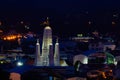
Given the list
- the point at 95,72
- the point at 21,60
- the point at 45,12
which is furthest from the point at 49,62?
the point at 45,12

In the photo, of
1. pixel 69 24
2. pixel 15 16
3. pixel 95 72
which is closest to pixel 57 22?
pixel 69 24

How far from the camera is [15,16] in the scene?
52688 millimetres

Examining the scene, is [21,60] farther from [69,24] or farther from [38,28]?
[69,24]

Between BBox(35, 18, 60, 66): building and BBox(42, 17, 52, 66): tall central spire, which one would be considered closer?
BBox(35, 18, 60, 66): building

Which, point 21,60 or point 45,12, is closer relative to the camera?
point 21,60

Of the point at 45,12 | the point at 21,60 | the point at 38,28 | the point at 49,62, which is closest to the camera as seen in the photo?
the point at 49,62

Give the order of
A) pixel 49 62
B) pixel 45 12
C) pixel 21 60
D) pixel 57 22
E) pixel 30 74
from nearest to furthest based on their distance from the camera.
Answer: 1. pixel 30 74
2. pixel 49 62
3. pixel 21 60
4. pixel 57 22
5. pixel 45 12

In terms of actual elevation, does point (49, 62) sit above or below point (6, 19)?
below

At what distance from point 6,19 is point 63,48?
2701 centimetres

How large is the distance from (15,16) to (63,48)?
96.0ft

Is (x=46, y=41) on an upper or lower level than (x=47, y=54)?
upper

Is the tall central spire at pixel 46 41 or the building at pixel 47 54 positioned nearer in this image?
the building at pixel 47 54

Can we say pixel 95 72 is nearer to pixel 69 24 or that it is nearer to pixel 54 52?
pixel 54 52

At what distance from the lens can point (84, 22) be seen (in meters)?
51.6
